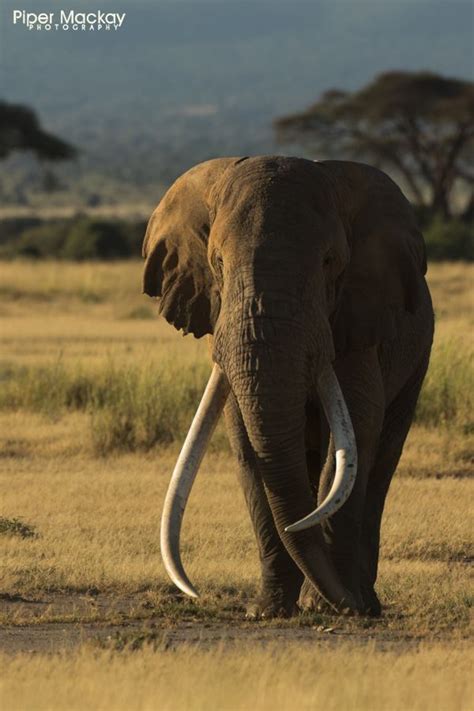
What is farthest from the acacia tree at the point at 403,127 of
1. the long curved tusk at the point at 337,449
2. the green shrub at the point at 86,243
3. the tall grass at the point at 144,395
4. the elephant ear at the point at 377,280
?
the long curved tusk at the point at 337,449

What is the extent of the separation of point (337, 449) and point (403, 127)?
47.0 m

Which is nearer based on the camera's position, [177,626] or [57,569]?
[177,626]

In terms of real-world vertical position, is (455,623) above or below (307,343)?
below

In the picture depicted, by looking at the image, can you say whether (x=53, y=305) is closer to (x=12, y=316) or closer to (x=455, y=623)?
(x=12, y=316)

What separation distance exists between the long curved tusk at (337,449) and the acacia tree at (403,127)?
4399 centimetres

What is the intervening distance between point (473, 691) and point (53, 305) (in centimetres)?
2484

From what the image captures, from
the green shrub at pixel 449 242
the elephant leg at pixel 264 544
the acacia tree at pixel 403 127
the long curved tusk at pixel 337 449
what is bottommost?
the green shrub at pixel 449 242

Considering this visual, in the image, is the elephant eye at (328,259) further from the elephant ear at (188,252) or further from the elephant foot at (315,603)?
the elephant foot at (315,603)

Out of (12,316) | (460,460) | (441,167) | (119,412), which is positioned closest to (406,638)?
(460,460)

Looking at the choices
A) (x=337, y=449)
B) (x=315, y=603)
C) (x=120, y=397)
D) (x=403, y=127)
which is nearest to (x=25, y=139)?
(x=403, y=127)

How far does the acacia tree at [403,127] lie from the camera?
5253cm

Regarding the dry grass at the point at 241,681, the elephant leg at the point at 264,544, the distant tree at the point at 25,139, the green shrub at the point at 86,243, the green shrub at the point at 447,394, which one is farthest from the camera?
the green shrub at the point at 86,243

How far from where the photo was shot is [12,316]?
97.2ft

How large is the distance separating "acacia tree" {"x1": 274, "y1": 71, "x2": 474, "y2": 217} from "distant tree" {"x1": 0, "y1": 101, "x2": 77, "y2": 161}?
12131 mm
